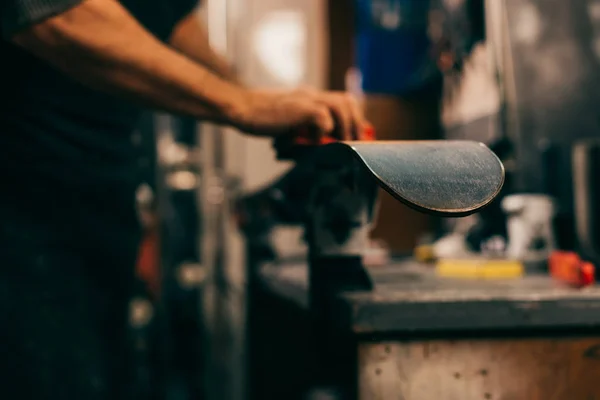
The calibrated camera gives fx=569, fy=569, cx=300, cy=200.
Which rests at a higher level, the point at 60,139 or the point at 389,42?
the point at 389,42

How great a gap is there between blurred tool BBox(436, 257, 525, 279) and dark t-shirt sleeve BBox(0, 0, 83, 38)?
72cm

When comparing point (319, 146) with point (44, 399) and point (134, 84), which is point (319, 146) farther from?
point (44, 399)

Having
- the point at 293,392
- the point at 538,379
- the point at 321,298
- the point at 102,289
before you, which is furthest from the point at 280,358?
the point at 538,379

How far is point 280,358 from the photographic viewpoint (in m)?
1.32

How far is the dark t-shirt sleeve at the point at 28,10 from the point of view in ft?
2.22

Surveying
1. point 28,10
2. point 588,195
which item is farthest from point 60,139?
point 588,195

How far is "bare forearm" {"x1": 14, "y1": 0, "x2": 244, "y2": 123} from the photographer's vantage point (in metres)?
0.70

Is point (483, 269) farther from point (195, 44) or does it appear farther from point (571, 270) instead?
point (195, 44)

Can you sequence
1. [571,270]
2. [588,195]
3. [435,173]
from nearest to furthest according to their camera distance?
1. [435,173]
2. [571,270]
3. [588,195]

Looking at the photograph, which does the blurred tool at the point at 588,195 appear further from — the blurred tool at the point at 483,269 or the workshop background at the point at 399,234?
the blurred tool at the point at 483,269

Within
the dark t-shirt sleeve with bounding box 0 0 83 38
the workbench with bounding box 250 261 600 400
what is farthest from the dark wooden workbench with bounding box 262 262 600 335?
the dark t-shirt sleeve with bounding box 0 0 83 38

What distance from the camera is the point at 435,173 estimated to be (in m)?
0.54

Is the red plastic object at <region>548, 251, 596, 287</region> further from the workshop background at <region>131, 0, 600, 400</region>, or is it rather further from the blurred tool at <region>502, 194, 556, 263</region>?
the blurred tool at <region>502, 194, 556, 263</region>

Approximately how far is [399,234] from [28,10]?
5.80 ft
